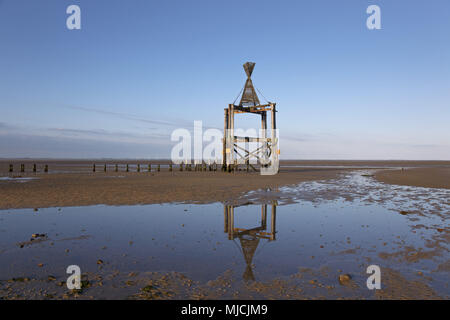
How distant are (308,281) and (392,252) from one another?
2.89m

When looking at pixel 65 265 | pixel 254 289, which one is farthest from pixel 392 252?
pixel 65 265

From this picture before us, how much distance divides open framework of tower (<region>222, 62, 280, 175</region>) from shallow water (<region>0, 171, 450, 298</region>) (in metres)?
23.3

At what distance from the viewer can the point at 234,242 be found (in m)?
6.84

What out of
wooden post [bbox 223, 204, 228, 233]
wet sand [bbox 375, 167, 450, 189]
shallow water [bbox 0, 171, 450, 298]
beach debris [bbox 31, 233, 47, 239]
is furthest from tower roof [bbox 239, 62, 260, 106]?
beach debris [bbox 31, 233, 47, 239]

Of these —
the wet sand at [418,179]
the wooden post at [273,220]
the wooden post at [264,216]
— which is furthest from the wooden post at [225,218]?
the wet sand at [418,179]

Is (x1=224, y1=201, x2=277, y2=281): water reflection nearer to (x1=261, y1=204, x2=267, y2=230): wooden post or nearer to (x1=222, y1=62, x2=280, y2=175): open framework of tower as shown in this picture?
(x1=261, y1=204, x2=267, y2=230): wooden post

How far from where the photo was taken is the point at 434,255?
5934mm

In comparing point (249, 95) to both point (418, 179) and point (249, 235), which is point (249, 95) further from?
point (249, 235)

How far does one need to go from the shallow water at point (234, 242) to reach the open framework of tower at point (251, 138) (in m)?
23.3

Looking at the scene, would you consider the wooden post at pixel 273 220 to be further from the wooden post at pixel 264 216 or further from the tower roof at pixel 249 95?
the tower roof at pixel 249 95

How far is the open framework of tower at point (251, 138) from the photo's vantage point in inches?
1331

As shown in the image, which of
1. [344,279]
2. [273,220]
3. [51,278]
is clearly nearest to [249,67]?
[273,220]

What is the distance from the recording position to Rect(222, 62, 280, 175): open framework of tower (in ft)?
111
